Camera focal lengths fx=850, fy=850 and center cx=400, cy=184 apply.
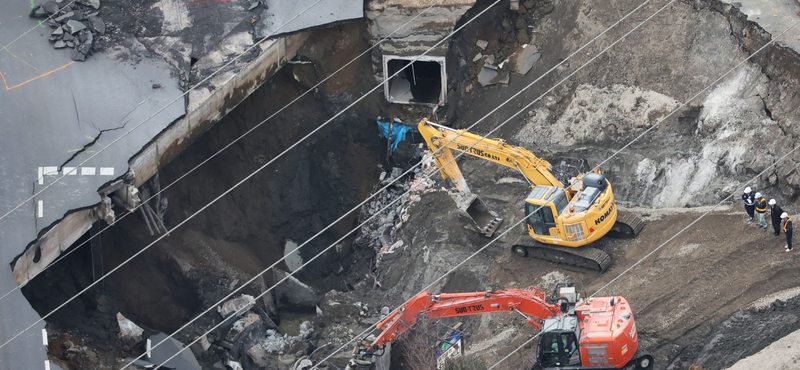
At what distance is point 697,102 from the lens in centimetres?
1948

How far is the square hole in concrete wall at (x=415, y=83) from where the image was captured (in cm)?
2333

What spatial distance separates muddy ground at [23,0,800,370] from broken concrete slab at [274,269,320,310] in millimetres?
561

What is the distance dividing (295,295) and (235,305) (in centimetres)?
192

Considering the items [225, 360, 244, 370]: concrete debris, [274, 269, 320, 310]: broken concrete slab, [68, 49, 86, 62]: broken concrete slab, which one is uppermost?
[68, 49, 86, 62]: broken concrete slab

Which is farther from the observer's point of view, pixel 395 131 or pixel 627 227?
pixel 395 131

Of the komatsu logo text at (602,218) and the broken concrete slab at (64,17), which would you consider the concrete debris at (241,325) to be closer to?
the komatsu logo text at (602,218)

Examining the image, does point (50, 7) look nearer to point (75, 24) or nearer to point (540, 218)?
point (75, 24)

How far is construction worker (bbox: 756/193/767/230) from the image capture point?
15.6 meters

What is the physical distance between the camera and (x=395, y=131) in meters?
23.8

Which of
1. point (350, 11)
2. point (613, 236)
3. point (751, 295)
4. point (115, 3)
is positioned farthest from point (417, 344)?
point (115, 3)

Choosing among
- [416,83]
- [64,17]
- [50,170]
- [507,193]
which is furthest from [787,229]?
[64,17]

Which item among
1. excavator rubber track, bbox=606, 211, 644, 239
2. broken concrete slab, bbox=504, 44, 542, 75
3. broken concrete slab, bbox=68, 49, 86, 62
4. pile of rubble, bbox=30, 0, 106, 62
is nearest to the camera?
excavator rubber track, bbox=606, 211, 644, 239

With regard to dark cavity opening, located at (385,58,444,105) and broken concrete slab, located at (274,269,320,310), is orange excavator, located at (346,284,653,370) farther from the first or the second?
dark cavity opening, located at (385,58,444,105)

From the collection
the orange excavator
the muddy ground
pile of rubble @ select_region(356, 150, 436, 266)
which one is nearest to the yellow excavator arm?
the muddy ground
